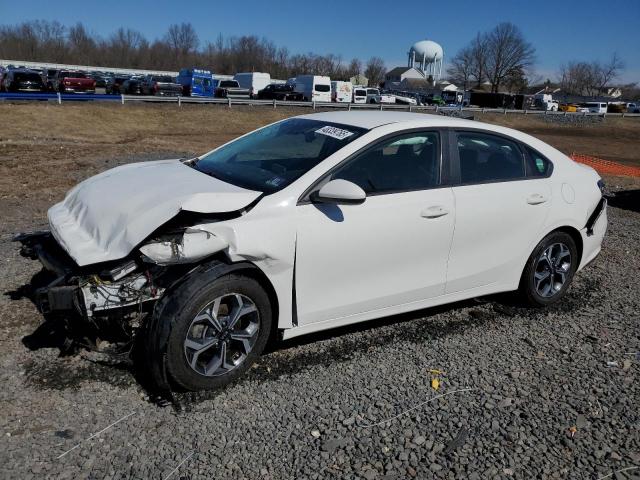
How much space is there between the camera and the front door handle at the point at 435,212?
3.83 meters

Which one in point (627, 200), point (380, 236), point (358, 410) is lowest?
point (358, 410)

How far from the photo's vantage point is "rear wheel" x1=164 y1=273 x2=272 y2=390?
3.07 metres

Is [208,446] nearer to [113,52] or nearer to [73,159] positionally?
[73,159]

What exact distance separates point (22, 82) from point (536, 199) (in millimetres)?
31421

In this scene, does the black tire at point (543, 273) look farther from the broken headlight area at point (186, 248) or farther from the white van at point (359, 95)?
the white van at point (359, 95)

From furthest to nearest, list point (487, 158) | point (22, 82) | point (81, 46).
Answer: point (81, 46), point (22, 82), point (487, 158)

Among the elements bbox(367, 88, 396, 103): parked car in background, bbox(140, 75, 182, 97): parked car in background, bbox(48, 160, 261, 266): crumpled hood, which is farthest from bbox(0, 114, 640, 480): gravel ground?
bbox(367, 88, 396, 103): parked car in background

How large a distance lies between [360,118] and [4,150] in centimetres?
1252

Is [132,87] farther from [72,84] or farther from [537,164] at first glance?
[537,164]

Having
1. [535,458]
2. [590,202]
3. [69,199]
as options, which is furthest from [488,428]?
[69,199]

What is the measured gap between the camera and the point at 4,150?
13562 mm

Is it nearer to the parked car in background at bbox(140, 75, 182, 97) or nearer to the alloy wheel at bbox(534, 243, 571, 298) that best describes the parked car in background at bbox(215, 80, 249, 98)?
the parked car in background at bbox(140, 75, 182, 97)

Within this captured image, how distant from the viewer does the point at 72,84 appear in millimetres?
33312

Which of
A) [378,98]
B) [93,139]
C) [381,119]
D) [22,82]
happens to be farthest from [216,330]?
[378,98]
